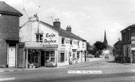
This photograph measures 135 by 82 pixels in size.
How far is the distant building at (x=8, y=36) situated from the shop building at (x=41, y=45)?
143 cm

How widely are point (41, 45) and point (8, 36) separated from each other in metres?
5.05

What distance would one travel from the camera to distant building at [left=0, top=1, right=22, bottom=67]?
3206 centimetres

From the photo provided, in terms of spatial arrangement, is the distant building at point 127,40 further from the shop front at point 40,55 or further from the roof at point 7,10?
the roof at point 7,10

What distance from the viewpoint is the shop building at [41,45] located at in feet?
113

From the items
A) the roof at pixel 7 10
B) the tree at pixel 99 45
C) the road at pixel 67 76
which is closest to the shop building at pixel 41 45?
the roof at pixel 7 10

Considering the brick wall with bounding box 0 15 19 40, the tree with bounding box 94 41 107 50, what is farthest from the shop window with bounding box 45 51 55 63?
the tree with bounding box 94 41 107 50

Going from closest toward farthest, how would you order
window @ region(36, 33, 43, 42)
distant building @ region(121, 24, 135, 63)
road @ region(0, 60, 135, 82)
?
road @ region(0, 60, 135, 82) < window @ region(36, 33, 43, 42) < distant building @ region(121, 24, 135, 63)

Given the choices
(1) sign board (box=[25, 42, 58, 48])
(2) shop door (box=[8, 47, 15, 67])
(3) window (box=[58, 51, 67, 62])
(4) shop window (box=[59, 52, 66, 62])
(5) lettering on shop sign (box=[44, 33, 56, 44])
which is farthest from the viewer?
(3) window (box=[58, 51, 67, 62])

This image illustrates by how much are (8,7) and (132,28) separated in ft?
79.7

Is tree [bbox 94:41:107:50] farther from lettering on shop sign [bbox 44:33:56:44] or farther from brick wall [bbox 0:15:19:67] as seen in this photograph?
A: brick wall [bbox 0:15:19:67]

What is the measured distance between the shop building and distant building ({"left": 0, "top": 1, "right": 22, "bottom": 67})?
143 centimetres

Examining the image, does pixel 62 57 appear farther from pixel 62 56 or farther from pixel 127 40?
pixel 127 40

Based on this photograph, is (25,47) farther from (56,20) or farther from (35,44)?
(56,20)

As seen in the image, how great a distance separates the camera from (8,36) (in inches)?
1287
